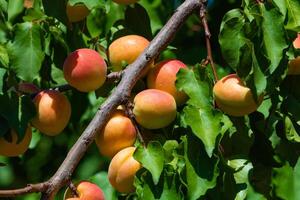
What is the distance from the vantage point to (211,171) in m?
1.24

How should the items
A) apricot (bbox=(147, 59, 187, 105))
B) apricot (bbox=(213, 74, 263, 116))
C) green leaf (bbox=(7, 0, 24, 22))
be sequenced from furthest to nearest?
green leaf (bbox=(7, 0, 24, 22))
apricot (bbox=(147, 59, 187, 105))
apricot (bbox=(213, 74, 263, 116))

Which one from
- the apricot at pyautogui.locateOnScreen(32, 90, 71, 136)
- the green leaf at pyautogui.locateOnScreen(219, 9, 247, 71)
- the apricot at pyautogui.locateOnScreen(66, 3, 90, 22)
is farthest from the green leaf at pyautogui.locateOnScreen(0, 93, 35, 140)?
the green leaf at pyautogui.locateOnScreen(219, 9, 247, 71)

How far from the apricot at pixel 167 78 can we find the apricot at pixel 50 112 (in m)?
0.16

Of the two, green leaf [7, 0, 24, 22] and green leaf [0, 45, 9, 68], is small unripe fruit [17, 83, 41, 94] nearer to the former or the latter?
green leaf [0, 45, 9, 68]

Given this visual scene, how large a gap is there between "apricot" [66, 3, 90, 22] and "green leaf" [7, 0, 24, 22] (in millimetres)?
176

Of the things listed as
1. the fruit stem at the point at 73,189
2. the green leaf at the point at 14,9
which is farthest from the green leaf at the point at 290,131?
the green leaf at the point at 14,9

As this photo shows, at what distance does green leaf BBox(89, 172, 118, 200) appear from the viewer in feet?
4.98

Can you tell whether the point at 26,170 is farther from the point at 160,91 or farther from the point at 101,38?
the point at 160,91

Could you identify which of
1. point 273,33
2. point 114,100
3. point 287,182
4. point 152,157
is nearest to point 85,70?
point 114,100

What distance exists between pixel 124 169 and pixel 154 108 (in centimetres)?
11

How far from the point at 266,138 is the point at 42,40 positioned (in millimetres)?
437

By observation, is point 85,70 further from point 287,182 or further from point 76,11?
point 287,182

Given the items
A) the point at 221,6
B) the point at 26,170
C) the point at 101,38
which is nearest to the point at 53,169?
the point at 26,170

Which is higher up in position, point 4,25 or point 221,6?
point 4,25
